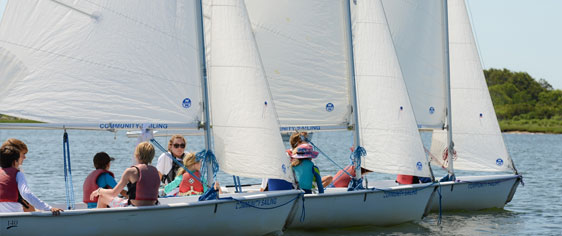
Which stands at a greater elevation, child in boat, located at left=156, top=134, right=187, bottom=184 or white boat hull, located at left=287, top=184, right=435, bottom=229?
child in boat, located at left=156, top=134, right=187, bottom=184

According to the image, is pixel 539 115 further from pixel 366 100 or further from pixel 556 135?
pixel 366 100

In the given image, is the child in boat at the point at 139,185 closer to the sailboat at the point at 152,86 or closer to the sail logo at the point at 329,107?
the sailboat at the point at 152,86

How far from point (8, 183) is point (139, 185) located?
1518mm

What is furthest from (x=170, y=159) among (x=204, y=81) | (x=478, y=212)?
(x=478, y=212)

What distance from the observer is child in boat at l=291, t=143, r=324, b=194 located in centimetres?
1310

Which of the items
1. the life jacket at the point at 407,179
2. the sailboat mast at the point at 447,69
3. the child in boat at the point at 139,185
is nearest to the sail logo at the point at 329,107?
the life jacket at the point at 407,179

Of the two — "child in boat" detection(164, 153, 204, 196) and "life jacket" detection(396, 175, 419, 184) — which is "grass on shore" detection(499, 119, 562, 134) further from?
"child in boat" detection(164, 153, 204, 196)

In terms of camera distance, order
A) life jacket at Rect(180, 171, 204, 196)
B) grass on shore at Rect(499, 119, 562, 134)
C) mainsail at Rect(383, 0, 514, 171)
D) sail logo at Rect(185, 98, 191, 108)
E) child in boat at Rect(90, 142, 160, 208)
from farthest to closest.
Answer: grass on shore at Rect(499, 119, 562, 134) < mainsail at Rect(383, 0, 514, 171) < life jacket at Rect(180, 171, 204, 196) < sail logo at Rect(185, 98, 191, 108) < child in boat at Rect(90, 142, 160, 208)

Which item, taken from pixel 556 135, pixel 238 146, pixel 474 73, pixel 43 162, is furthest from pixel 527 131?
pixel 238 146

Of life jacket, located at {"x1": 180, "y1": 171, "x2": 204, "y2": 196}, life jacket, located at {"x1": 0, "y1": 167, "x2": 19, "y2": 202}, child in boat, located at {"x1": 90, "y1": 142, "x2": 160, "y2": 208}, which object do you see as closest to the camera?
life jacket, located at {"x1": 0, "y1": 167, "x2": 19, "y2": 202}

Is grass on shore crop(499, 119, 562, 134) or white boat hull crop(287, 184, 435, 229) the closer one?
white boat hull crop(287, 184, 435, 229)

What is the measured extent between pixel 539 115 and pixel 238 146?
86011 mm

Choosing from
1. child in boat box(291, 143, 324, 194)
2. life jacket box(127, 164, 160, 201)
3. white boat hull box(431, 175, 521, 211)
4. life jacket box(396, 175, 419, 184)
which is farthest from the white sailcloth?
life jacket box(127, 164, 160, 201)

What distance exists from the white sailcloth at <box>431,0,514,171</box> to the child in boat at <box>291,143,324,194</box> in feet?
18.5
